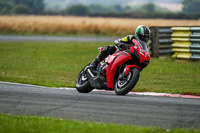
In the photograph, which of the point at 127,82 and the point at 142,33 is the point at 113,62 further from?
the point at 142,33

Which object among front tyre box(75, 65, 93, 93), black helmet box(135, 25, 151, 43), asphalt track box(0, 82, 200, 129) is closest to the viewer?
asphalt track box(0, 82, 200, 129)

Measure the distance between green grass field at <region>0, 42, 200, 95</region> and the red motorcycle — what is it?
66.0 inches

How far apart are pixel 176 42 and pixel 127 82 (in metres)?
9.76

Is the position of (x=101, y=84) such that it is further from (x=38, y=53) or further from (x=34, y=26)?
(x=34, y=26)

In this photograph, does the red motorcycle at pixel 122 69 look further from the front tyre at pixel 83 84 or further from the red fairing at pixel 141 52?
the front tyre at pixel 83 84

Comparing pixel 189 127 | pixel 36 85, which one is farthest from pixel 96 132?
pixel 36 85

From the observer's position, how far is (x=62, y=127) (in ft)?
20.3

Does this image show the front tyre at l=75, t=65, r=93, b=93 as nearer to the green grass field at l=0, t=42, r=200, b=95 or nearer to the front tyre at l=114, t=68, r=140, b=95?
the front tyre at l=114, t=68, r=140, b=95

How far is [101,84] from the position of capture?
9.68 meters

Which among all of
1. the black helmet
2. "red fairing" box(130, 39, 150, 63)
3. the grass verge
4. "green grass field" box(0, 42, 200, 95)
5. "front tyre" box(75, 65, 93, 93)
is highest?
the black helmet

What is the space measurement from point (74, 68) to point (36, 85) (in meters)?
4.77

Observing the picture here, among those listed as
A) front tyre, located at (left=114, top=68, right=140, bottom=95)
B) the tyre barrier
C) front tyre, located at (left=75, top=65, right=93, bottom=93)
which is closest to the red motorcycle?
front tyre, located at (left=114, top=68, right=140, bottom=95)

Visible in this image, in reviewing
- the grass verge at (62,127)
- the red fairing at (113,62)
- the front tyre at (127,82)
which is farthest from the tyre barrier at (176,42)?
the grass verge at (62,127)

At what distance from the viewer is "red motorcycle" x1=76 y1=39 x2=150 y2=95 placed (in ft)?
30.1
